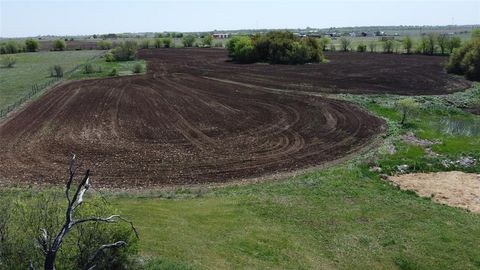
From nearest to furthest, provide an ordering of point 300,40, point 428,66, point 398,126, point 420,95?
point 398,126, point 420,95, point 428,66, point 300,40

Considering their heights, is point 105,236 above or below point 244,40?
below

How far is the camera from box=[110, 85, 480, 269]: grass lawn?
17.4 metres

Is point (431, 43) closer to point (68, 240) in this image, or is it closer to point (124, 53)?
point (124, 53)

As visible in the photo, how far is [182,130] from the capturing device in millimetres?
38844

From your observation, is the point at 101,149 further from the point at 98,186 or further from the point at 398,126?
the point at 398,126

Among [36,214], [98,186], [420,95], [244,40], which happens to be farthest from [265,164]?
[244,40]

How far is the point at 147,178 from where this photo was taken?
92.8 feet

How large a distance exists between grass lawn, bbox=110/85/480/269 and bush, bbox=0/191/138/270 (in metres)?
1.96

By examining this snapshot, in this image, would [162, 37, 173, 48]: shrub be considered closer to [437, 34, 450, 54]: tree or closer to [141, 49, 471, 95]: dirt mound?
[141, 49, 471, 95]: dirt mound

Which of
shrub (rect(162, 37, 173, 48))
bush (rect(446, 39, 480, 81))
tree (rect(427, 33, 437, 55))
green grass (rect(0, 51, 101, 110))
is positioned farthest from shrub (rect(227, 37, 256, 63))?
shrub (rect(162, 37, 173, 48))

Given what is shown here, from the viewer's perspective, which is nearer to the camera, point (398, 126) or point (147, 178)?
point (147, 178)

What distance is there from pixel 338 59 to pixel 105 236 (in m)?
87.7

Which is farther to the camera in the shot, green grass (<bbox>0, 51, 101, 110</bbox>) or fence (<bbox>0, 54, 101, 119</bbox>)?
green grass (<bbox>0, 51, 101, 110</bbox>)

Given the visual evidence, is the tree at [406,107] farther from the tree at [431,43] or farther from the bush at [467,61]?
the tree at [431,43]
